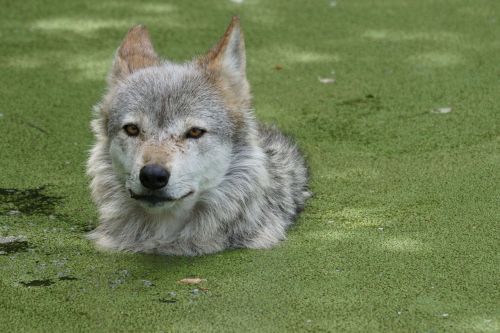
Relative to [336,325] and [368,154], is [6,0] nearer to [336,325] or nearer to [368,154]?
[368,154]

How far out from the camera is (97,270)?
4.98m

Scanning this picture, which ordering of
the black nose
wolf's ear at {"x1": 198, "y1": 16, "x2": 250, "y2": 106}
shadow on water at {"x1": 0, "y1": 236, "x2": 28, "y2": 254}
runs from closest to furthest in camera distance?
the black nose < shadow on water at {"x1": 0, "y1": 236, "x2": 28, "y2": 254} < wolf's ear at {"x1": 198, "y1": 16, "x2": 250, "y2": 106}

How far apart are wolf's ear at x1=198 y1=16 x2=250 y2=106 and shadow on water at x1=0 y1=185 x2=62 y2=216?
1250 mm

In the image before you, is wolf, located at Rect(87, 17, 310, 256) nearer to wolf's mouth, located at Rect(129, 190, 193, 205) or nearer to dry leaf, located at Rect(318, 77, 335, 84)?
wolf's mouth, located at Rect(129, 190, 193, 205)

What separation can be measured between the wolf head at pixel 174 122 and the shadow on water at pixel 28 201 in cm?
64

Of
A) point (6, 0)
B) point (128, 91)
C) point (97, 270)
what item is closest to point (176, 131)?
point (128, 91)

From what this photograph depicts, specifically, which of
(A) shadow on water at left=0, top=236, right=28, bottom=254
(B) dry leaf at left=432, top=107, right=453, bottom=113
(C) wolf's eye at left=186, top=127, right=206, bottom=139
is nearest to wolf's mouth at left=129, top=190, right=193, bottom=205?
(C) wolf's eye at left=186, top=127, right=206, bottom=139

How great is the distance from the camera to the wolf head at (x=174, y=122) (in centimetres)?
490

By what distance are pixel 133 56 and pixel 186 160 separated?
919 mm

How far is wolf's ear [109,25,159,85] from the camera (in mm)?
5492

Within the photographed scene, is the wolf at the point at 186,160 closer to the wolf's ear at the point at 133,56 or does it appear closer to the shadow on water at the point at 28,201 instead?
the wolf's ear at the point at 133,56

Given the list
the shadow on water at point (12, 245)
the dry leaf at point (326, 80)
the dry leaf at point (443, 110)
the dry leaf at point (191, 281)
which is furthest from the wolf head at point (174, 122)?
the dry leaf at point (326, 80)

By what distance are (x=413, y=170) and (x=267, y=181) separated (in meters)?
1.23

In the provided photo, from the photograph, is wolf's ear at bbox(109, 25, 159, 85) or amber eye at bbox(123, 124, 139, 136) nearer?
amber eye at bbox(123, 124, 139, 136)
